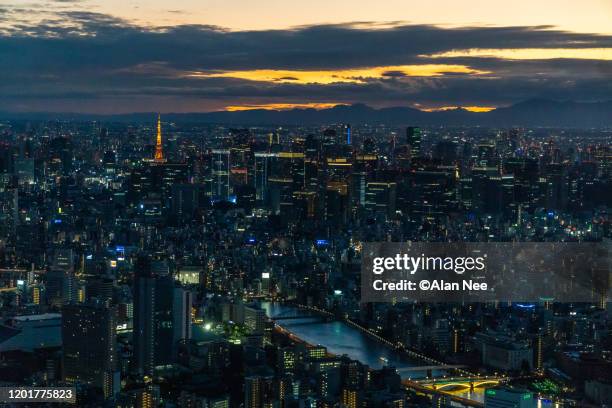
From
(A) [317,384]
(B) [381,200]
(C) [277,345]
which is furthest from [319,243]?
(A) [317,384]

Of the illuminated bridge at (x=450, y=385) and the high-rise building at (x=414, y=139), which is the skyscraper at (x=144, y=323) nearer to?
the illuminated bridge at (x=450, y=385)

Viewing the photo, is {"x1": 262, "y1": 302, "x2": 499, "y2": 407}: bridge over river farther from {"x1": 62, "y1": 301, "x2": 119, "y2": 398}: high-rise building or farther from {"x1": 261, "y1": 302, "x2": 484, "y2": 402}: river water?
{"x1": 62, "y1": 301, "x2": 119, "y2": 398}: high-rise building

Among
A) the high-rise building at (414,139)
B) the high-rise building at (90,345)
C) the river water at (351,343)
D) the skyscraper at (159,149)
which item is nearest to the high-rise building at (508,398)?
the river water at (351,343)

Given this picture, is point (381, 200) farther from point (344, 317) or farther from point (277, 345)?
point (277, 345)

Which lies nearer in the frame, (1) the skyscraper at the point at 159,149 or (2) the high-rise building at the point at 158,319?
(2) the high-rise building at the point at 158,319

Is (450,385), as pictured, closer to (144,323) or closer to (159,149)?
(144,323)

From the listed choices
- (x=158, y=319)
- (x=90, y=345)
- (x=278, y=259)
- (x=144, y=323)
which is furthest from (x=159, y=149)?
(x=90, y=345)

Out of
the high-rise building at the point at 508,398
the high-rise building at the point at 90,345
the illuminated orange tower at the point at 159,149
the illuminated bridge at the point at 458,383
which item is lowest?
the illuminated bridge at the point at 458,383

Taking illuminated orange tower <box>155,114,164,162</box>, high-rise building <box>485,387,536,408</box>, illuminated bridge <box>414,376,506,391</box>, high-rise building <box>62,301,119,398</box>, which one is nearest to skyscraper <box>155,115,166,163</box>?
illuminated orange tower <box>155,114,164,162</box>
